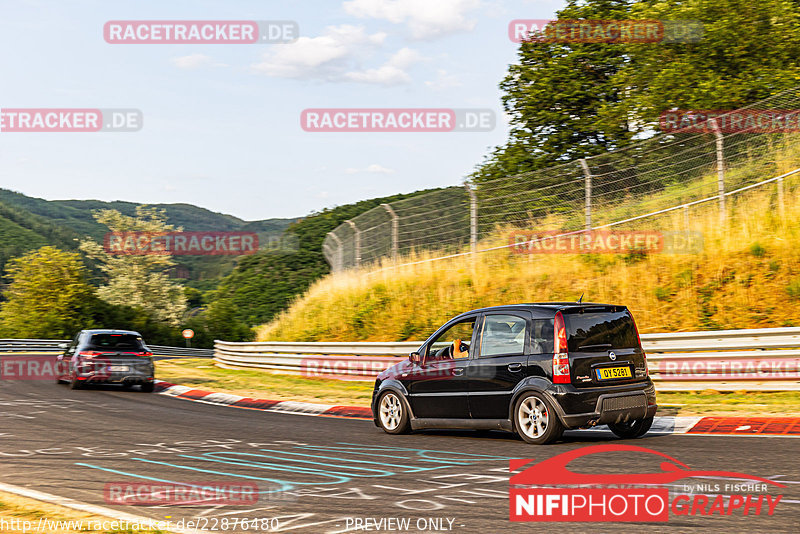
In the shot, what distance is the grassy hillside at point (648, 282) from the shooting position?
1550 centimetres

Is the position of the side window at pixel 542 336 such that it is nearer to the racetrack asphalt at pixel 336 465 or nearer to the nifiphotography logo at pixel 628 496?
the racetrack asphalt at pixel 336 465

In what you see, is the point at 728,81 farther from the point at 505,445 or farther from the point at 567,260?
the point at 505,445

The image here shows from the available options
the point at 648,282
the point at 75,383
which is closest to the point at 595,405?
the point at 648,282

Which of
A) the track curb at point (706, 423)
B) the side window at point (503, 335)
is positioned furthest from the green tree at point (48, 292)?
the side window at point (503, 335)

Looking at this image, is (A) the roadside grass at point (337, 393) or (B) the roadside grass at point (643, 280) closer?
(A) the roadside grass at point (337, 393)

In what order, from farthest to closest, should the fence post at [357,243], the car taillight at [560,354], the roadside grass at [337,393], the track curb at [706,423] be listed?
1. the fence post at [357,243]
2. the roadside grass at [337,393]
3. the track curb at [706,423]
4. the car taillight at [560,354]

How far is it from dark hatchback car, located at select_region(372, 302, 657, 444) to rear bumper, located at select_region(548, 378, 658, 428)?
0.01 metres

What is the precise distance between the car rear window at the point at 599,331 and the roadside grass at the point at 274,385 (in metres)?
6.61

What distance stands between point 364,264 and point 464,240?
209 inches

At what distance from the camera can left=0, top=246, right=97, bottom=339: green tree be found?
2515 inches

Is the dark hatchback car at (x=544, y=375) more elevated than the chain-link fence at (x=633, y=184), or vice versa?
the chain-link fence at (x=633, y=184)

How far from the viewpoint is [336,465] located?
27.9 ft

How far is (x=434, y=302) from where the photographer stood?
2219 cm

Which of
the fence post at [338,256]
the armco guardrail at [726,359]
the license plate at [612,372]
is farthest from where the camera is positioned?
the fence post at [338,256]
